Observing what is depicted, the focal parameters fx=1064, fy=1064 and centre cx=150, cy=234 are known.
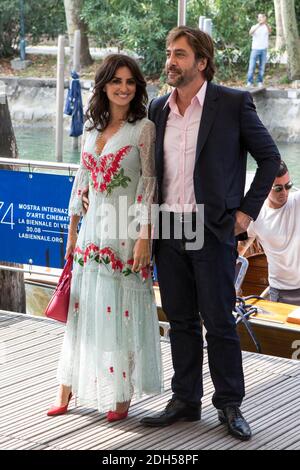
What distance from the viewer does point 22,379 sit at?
5.52 metres

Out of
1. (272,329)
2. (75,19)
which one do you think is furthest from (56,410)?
(75,19)

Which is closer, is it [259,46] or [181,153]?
[181,153]

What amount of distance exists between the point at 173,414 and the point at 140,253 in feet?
2.49

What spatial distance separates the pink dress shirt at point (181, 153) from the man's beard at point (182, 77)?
72 millimetres

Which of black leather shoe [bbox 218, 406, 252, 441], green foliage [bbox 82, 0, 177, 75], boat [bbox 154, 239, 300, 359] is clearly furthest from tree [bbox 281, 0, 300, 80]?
black leather shoe [bbox 218, 406, 252, 441]

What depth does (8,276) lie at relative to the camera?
777cm

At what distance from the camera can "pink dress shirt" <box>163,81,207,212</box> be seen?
4.54 m

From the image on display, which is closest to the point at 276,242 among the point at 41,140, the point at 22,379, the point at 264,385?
the point at 264,385

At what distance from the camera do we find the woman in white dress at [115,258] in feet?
15.3

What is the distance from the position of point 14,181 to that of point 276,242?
5.73ft

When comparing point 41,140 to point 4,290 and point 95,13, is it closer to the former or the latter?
point 95,13

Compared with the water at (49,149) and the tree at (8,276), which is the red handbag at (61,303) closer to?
the tree at (8,276)

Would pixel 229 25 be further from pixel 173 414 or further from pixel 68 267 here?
pixel 173 414

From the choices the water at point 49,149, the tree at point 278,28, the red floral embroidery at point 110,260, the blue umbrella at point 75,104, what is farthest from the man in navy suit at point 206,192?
the tree at point 278,28
